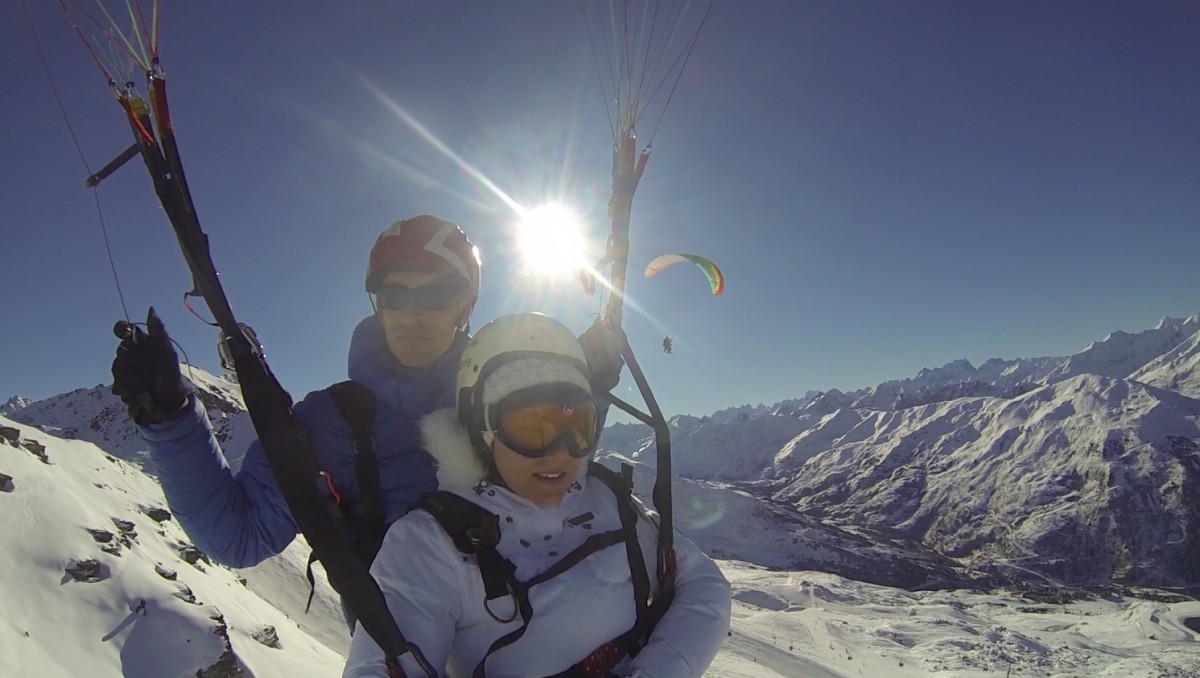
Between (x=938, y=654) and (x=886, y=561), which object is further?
(x=886, y=561)

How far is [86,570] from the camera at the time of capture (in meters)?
13.3

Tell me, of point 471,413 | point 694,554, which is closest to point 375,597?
point 471,413

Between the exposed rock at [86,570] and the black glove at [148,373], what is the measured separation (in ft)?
48.5

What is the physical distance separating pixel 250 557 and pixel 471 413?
1434 mm

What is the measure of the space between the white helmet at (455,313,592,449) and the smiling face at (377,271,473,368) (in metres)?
0.51

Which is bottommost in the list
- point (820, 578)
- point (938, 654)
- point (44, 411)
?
point (938, 654)

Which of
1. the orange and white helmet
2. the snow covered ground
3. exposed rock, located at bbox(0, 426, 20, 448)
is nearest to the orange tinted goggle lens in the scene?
the orange and white helmet

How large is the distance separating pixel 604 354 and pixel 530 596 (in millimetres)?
1841

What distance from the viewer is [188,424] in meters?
2.79

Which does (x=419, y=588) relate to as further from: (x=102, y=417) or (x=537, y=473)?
(x=102, y=417)

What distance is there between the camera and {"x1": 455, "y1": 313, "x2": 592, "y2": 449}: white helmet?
10.3ft

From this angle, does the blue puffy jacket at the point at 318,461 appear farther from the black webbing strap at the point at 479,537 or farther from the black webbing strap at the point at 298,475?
the black webbing strap at the point at 479,537

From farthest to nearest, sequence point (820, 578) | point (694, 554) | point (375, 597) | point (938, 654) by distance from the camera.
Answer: point (820, 578)
point (938, 654)
point (694, 554)
point (375, 597)

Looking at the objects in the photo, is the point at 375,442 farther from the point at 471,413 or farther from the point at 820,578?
the point at 820,578
